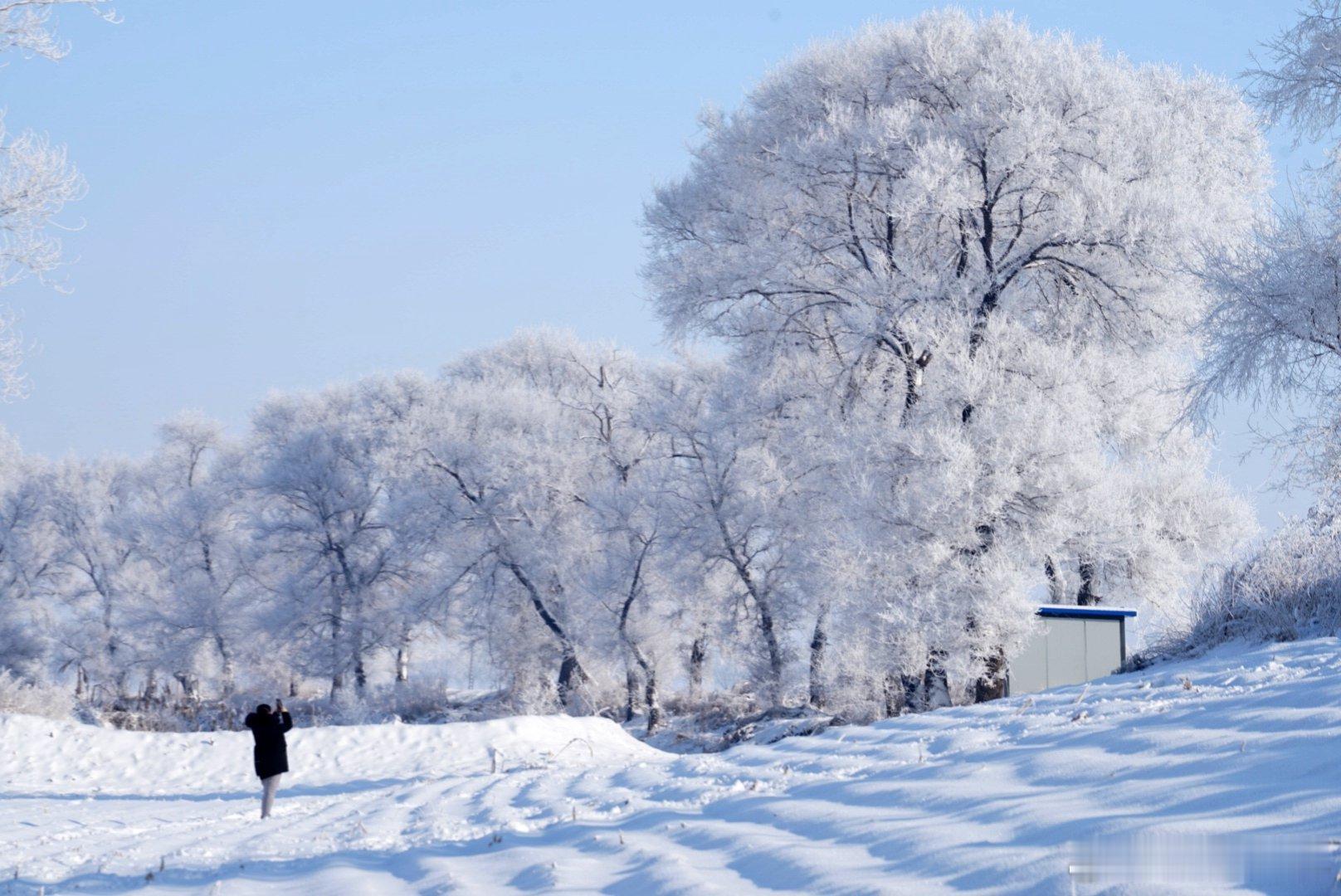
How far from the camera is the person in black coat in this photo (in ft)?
45.1

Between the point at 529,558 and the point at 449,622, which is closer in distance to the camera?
the point at 529,558

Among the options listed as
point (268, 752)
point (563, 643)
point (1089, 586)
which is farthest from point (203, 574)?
point (268, 752)

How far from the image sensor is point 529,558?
119 feet

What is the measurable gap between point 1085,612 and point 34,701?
19.6 meters

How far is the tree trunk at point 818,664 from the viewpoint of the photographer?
2697cm

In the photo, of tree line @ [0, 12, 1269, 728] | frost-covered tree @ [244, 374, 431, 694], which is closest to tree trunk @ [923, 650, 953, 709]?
tree line @ [0, 12, 1269, 728]

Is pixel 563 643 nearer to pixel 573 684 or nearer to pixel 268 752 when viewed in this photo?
pixel 573 684

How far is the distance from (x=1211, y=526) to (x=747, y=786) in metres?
20.3

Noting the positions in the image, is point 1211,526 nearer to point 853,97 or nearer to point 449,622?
point 853,97

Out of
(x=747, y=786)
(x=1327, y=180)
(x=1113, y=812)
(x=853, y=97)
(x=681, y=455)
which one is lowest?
(x=747, y=786)

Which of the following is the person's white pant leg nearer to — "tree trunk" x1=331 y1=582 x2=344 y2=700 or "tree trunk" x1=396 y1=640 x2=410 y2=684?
"tree trunk" x1=331 y1=582 x2=344 y2=700

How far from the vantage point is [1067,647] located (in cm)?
1972

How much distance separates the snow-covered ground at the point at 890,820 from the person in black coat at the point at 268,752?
282 mm

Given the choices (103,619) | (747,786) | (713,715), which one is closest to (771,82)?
(713,715)
